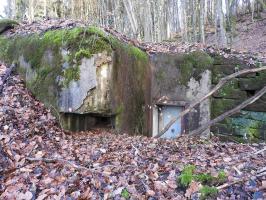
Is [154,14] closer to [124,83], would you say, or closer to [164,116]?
[164,116]

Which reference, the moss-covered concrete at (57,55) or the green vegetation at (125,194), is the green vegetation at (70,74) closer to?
the moss-covered concrete at (57,55)

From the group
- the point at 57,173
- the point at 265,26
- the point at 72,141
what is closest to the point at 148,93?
the point at 72,141

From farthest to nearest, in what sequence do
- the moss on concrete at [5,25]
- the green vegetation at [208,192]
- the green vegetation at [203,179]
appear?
the moss on concrete at [5,25] → the green vegetation at [203,179] → the green vegetation at [208,192]

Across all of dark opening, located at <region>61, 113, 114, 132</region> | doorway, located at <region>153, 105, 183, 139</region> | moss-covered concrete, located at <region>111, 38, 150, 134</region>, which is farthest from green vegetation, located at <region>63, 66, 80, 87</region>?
doorway, located at <region>153, 105, 183, 139</region>

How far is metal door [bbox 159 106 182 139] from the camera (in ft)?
27.3

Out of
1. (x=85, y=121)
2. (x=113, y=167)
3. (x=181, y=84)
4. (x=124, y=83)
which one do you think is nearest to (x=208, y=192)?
(x=113, y=167)

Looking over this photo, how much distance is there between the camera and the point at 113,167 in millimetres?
4320

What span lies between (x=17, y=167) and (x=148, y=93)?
15.0 feet

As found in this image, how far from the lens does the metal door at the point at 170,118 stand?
8312 mm

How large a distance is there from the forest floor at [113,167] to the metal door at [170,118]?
2313mm

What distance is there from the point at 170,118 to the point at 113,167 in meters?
4.27

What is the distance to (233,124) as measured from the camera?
316 inches

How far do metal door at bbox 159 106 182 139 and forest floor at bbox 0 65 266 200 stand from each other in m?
2.31

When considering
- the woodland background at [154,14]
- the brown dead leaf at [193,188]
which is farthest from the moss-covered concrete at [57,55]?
the woodland background at [154,14]
